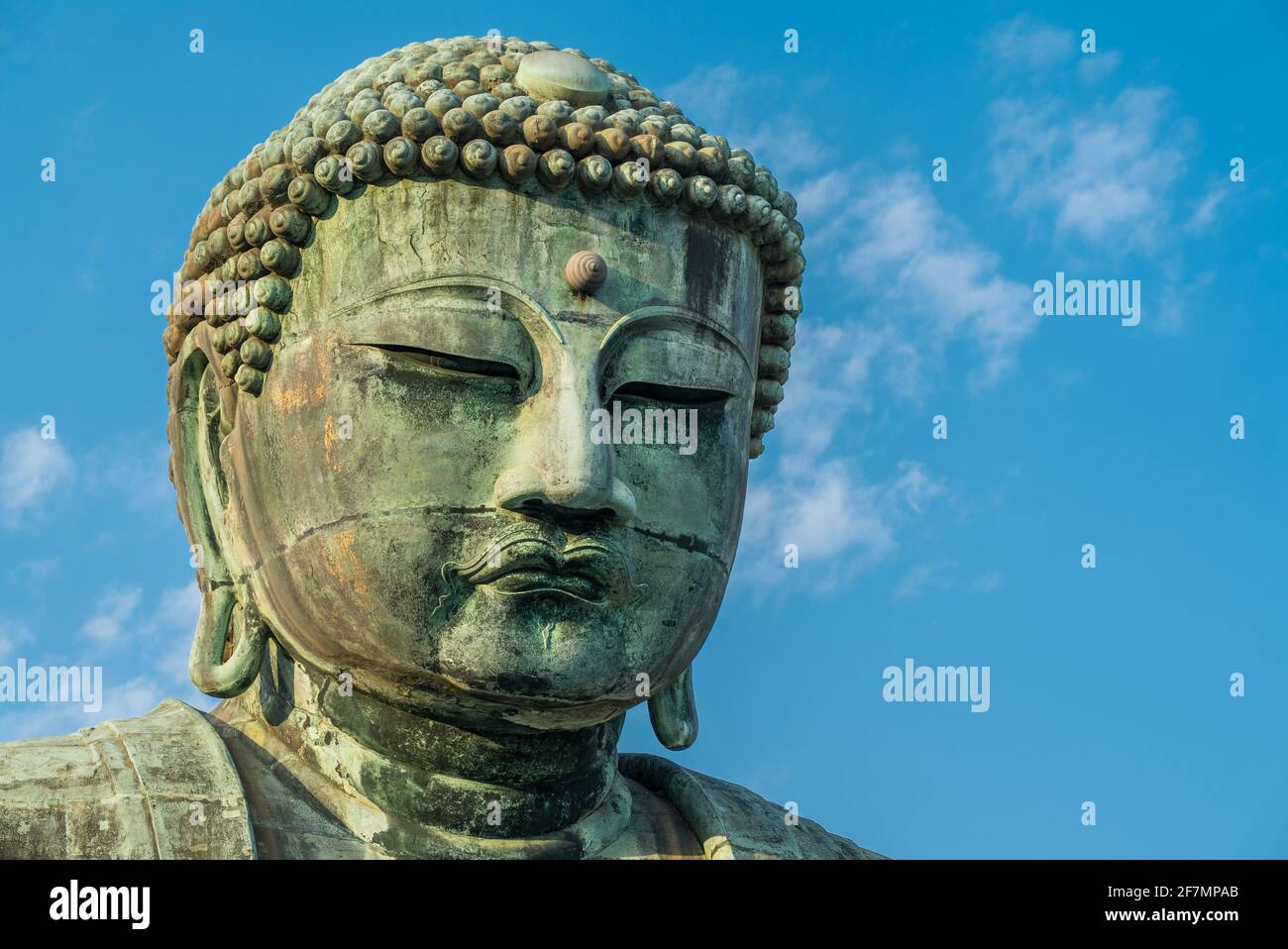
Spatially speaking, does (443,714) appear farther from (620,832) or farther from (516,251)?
(516,251)

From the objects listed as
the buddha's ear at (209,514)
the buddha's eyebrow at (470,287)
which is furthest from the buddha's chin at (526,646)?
the buddha's ear at (209,514)

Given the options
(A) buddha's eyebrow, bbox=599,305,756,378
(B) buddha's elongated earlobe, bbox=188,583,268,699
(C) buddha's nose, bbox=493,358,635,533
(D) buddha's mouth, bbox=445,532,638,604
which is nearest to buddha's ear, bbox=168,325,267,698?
(B) buddha's elongated earlobe, bbox=188,583,268,699

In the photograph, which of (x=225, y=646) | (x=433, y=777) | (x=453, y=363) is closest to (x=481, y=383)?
(x=453, y=363)

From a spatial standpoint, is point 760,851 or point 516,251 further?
point 760,851

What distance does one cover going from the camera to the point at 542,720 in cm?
1248

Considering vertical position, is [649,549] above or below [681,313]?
below

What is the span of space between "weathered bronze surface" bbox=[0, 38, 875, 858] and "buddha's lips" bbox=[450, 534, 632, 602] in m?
0.01

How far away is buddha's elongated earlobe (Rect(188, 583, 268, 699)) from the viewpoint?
13023mm

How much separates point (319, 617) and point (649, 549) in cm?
157

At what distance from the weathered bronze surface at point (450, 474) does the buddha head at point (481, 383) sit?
A: 2 cm

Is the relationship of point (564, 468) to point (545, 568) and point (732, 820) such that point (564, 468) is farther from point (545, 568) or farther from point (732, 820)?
point (732, 820)

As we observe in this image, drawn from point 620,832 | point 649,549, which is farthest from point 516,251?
point 620,832

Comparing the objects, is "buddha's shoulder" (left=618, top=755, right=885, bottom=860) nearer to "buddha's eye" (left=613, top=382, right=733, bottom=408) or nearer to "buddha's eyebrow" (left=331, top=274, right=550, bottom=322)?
"buddha's eye" (left=613, top=382, right=733, bottom=408)

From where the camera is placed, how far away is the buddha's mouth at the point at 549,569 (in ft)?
39.4
